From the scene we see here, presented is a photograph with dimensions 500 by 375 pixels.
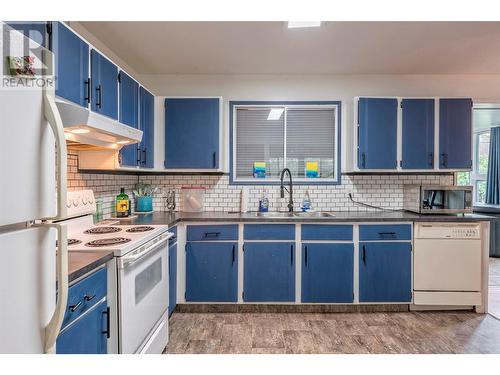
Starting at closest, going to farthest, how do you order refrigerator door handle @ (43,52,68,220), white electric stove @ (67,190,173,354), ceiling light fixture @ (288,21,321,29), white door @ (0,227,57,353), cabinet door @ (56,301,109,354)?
white door @ (0,227,57,353)
refrigerator door handle @ (43,52,68,220)
cabinet door @ (56,301,109,354)
white electric stove @ (67,190,173,354)
ceiling light fixture @ (288,21,321,29)

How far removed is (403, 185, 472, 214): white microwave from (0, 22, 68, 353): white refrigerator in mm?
3248

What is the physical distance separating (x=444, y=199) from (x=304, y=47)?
6.70 ft

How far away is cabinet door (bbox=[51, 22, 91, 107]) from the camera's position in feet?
5.70

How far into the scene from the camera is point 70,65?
73.3 inches

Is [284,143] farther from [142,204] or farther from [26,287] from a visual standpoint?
[26,287]

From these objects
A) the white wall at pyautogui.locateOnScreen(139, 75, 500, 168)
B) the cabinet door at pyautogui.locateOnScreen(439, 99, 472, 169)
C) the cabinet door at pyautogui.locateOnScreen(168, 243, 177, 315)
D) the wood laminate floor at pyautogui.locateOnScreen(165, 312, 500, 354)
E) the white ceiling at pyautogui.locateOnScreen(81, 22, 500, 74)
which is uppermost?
the white ceiling at pyautogui.locateOnScreen(81, 22, 500, 74)

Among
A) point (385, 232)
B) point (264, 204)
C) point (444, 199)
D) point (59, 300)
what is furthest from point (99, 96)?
point (444, 199)

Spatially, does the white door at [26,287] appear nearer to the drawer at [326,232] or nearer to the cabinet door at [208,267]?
the cabinet door at [208,267]

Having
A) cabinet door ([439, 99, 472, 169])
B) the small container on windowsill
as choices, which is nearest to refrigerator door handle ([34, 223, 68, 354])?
the small container on windowsill

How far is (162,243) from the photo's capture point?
2.40 meters

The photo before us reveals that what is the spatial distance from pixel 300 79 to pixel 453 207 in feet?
6.83

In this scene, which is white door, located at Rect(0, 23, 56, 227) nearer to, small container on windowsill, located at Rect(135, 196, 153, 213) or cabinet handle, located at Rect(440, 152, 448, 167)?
small container on windowsill, located at Rect(135, 196, 153, 213)
